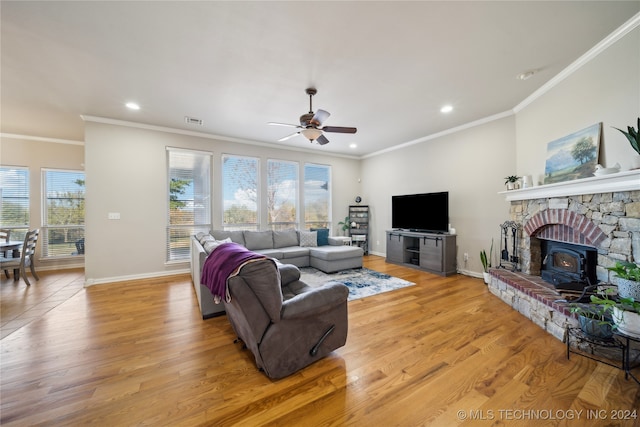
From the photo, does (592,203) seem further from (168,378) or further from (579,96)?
(168,378)

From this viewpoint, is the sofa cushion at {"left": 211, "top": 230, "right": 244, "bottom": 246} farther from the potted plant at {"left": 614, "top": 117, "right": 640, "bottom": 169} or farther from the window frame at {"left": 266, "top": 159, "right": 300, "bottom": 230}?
the potted plant at {"left": 614, "top": 117, "right": 640, "bottom": 169}

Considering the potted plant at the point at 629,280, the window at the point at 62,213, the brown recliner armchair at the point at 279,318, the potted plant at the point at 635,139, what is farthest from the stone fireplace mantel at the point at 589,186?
the window at the point at 62,213

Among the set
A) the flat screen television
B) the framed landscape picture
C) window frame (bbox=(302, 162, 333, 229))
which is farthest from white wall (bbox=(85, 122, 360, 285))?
the framed landscape picture

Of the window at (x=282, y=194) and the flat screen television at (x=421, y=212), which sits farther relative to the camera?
the window at (x=282, y=194)

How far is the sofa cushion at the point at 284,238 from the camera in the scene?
17.9 feet

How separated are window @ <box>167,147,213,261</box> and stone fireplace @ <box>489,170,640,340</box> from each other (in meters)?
5.54

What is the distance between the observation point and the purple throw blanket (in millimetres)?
1759

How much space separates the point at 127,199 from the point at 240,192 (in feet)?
6.88

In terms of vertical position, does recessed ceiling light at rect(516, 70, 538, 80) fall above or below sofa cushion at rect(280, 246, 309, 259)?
above

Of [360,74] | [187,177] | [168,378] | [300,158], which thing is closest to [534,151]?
[360,74]

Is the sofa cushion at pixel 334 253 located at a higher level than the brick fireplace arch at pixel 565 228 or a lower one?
lower

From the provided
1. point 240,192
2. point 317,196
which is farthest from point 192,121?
point 317,196

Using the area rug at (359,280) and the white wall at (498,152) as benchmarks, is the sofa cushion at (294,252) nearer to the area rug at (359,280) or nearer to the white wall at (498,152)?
the area rug at (359,280)

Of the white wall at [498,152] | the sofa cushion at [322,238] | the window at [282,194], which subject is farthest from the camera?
the window at [282,194]
